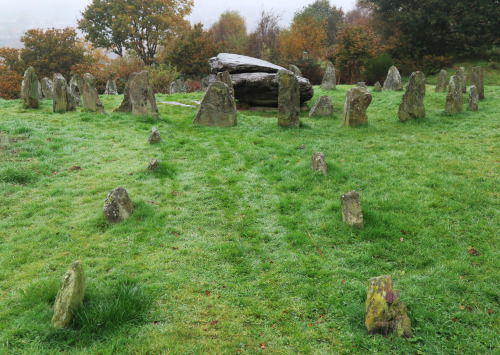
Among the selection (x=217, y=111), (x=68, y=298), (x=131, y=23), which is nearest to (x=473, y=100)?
(x=217, y=111)

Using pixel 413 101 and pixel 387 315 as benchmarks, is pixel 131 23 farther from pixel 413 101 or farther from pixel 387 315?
pixel 387 315

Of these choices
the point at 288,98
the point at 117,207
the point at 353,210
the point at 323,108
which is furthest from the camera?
the point at 323,108

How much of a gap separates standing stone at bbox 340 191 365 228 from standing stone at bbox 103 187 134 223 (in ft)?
15.7

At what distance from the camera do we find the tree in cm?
4022

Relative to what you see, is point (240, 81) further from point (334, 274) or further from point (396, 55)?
point (396, 55)

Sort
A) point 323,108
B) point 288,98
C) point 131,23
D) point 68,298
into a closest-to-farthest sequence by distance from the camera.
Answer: point 68,298
point 288,98
point 323,108
point 131,23

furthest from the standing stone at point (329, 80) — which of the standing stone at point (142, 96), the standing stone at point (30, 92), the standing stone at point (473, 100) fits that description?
the standing stone at point (30, 92)

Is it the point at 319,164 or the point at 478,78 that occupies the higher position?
the point at 478,78

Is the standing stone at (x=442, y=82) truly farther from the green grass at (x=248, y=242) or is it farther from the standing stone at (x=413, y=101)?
the green grass at (x=248, y=242)

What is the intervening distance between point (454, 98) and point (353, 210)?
10.6 metres

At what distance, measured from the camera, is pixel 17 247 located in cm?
602

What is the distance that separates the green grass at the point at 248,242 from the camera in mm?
4207

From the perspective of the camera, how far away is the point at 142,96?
48.7 ft

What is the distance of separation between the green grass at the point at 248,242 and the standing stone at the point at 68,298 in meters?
0.12
